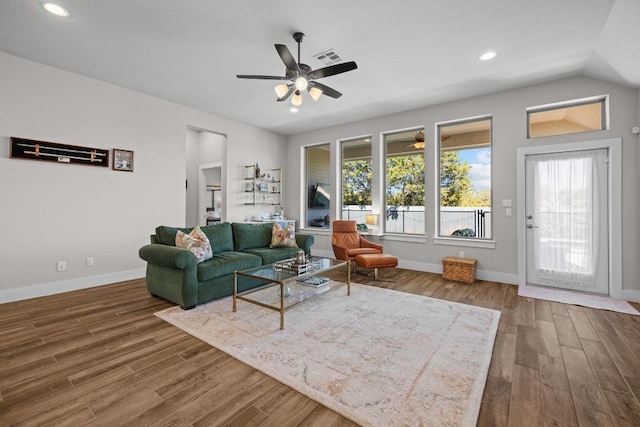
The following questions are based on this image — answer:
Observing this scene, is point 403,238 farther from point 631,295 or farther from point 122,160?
point 122,160

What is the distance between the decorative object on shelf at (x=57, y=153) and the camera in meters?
3.55

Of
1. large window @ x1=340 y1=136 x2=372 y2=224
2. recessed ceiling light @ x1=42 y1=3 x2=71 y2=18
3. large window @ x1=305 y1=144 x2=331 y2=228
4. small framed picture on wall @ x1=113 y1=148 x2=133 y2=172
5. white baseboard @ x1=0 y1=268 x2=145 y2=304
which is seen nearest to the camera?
recessed ceiling light @ x1=42 y1=3 x2=71 y2=18

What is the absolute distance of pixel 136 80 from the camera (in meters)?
4.16

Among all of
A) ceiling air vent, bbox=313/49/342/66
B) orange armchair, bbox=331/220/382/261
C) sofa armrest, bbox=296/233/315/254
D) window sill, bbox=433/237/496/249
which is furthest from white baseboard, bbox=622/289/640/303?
ceiling air vent, bbox=313/49/342/66

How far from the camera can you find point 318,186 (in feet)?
23.1

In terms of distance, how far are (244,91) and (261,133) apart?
221 centimetres

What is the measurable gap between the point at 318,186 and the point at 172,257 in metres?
4.37

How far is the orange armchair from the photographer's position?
4773mm

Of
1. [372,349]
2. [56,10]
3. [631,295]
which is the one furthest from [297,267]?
[631,295]

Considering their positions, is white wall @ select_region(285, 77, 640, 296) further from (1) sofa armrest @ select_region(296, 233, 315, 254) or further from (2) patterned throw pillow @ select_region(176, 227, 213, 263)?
(2) patterned throw pillow @ select_region(176, 227, 213, 263)

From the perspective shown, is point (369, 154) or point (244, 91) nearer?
point (244, 91)

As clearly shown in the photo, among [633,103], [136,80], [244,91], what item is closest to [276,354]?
[244,91]

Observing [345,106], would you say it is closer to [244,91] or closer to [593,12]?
[244,91]

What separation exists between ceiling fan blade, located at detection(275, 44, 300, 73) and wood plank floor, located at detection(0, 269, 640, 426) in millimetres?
2607
